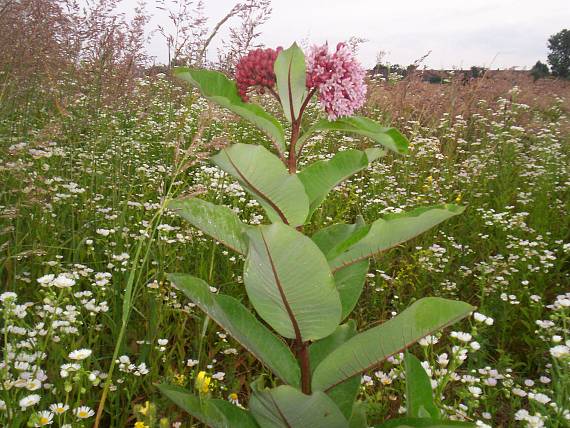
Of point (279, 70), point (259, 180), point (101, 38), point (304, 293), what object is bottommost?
point (304, 293)

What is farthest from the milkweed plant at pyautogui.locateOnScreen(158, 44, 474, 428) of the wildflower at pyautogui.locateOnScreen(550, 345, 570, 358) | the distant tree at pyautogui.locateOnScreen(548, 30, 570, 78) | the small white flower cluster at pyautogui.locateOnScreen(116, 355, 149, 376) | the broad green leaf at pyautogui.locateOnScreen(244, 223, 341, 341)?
the distant tree at pyautogui.locateOnScreen(548, 30, 570, 78)

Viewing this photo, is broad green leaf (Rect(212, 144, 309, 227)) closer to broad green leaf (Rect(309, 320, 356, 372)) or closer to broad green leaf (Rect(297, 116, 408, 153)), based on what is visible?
broad green leaf (Rect(297, 116, 408, 153))

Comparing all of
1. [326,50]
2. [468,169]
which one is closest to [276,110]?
Answer: [468,169]

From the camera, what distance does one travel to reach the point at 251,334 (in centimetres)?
132

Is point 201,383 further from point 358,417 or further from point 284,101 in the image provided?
point 284,101

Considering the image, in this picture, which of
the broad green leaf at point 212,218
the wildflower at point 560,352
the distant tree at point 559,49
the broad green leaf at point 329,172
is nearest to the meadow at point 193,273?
the wildflower at point 560,352

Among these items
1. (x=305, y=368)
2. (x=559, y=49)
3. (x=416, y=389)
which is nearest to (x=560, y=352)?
(x=416, y=389)

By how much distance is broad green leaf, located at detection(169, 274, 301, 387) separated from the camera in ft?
4.24

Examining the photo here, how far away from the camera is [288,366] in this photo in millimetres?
1338

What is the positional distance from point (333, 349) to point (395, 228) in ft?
1.45

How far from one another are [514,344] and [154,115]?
4576 millimetres

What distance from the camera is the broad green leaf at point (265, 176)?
3.80ft

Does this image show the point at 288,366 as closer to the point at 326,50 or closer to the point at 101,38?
the point at 326,50

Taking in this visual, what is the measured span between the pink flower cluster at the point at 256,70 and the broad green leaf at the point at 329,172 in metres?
0.27
